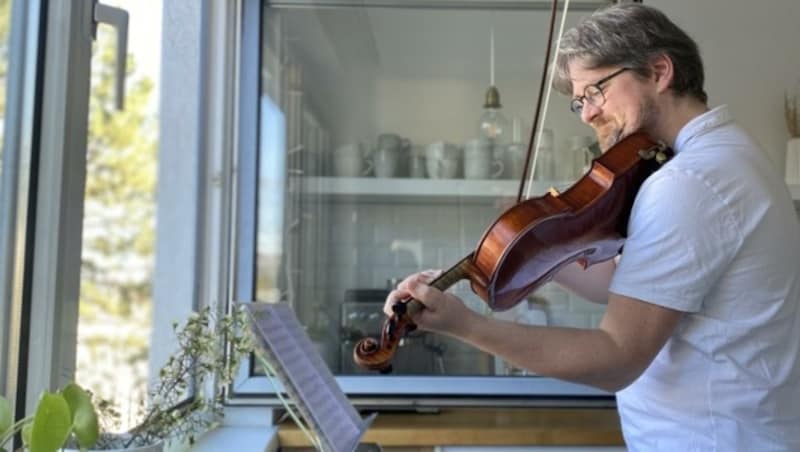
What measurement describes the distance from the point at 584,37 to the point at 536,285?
36 cm

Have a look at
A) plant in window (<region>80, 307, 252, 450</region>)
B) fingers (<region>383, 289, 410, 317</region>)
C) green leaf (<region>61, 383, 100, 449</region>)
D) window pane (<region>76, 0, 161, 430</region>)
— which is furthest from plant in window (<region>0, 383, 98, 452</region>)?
window pane (<region>76, 0, 161, 430</region>)

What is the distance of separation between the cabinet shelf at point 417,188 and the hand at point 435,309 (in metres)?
0.96

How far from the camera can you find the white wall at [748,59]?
60.5 inches

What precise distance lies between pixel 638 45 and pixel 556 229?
28 centimetres

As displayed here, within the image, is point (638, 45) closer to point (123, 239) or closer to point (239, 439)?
point (239, 439)

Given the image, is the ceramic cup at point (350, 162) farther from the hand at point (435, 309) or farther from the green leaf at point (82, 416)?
the green leaf at point (82, 416)

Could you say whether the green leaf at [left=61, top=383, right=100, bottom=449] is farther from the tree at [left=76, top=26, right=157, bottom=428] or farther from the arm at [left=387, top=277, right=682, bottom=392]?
the tree at [left=76, top=26, right=157, bottom=428]

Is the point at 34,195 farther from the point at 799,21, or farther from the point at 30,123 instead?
the point at 799,21

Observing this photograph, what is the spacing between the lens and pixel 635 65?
910mm

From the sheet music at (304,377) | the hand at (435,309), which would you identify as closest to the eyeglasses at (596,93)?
the hand at (435,309)

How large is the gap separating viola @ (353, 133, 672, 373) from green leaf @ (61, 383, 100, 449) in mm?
407

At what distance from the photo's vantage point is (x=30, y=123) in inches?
33.6

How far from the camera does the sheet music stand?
0.85m

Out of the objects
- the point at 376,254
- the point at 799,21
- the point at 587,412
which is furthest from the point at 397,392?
the point at 799,21
